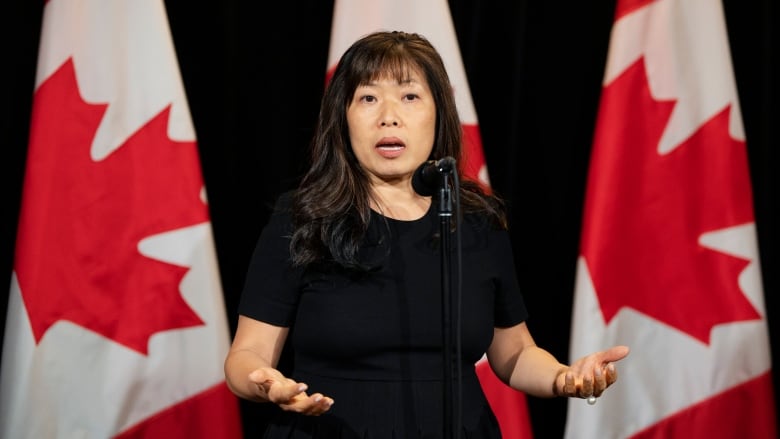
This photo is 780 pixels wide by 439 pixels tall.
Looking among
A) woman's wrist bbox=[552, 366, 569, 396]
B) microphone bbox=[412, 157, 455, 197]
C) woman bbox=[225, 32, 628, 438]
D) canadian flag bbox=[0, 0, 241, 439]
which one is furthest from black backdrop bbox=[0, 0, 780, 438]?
microphone bbox=[412, 157, 455, 197]

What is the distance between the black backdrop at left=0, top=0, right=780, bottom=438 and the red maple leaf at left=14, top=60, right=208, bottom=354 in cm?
22

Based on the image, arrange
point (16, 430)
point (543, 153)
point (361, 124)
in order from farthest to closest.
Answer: point (543, 153) → point (16, 430) → point (361, 124)

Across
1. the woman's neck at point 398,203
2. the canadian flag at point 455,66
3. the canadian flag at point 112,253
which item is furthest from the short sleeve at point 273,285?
the canadian flag at point 455,66

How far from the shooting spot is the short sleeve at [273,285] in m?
1.52

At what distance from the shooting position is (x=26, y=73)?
2.31 meters

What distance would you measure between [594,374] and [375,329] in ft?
1.19

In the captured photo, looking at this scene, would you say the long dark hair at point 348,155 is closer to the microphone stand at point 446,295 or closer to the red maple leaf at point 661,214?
the microphone stand at point 446,295

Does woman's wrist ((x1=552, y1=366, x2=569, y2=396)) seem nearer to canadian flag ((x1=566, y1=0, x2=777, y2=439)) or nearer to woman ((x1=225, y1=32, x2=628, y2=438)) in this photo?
woman ((x1=225, y1=32, x2=628, y2=438))

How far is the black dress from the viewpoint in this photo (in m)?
1.48

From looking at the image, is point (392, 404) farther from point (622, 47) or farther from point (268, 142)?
point (622, 47)

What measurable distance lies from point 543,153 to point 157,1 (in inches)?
46.0

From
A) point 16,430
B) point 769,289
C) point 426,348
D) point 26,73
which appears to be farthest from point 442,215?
point 769,289

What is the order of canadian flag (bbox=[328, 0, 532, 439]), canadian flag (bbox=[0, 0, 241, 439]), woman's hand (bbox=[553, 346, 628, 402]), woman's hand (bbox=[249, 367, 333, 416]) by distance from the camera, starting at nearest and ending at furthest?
woman's hand (bbox=[249, 367, 333, 416])
woman's hand (bbox=[553, 346, 628, 402])
canadian flag (bbox=[0, 0, 241, 439])
canadian flag (bbox=[328, 0, 532, 439])

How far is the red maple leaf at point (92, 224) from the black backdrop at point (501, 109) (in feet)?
0.73
